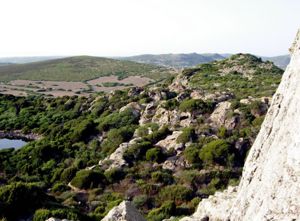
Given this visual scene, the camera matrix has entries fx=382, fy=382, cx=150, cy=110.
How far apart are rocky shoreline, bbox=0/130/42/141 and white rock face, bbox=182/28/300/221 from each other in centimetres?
4055

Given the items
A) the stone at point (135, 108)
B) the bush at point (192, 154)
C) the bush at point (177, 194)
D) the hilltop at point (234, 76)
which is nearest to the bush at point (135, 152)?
the bush at point (192, 154)

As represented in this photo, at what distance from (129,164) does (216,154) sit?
705 cm

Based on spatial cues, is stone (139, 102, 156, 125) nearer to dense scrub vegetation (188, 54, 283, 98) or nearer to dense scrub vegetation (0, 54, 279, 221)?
dense scrub vegetation (0, 54, 279, 221)

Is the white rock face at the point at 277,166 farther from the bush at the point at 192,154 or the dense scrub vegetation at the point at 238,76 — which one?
the dense scrub vegetation at the point at 238,76

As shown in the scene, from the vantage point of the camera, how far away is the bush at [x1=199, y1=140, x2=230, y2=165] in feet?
95.5

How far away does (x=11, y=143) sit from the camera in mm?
46500

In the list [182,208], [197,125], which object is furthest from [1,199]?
[197,125]

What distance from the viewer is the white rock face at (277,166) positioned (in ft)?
23.0

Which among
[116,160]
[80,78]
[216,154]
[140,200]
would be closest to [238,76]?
[216,154]

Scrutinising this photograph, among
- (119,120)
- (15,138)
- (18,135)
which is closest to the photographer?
(119,120)

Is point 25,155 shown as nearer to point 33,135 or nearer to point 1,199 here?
point 33,135

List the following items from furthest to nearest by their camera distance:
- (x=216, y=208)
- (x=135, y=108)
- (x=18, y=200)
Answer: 1. (x=135, y=108)
2. (x=18, y=200)
3. (x=216, y=208)

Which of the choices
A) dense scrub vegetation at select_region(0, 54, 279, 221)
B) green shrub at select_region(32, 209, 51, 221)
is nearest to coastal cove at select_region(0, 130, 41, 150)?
dense scrub vegetation at select_region(0, 54, 279, 221)

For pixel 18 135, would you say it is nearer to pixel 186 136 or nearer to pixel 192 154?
pixel 186 136
